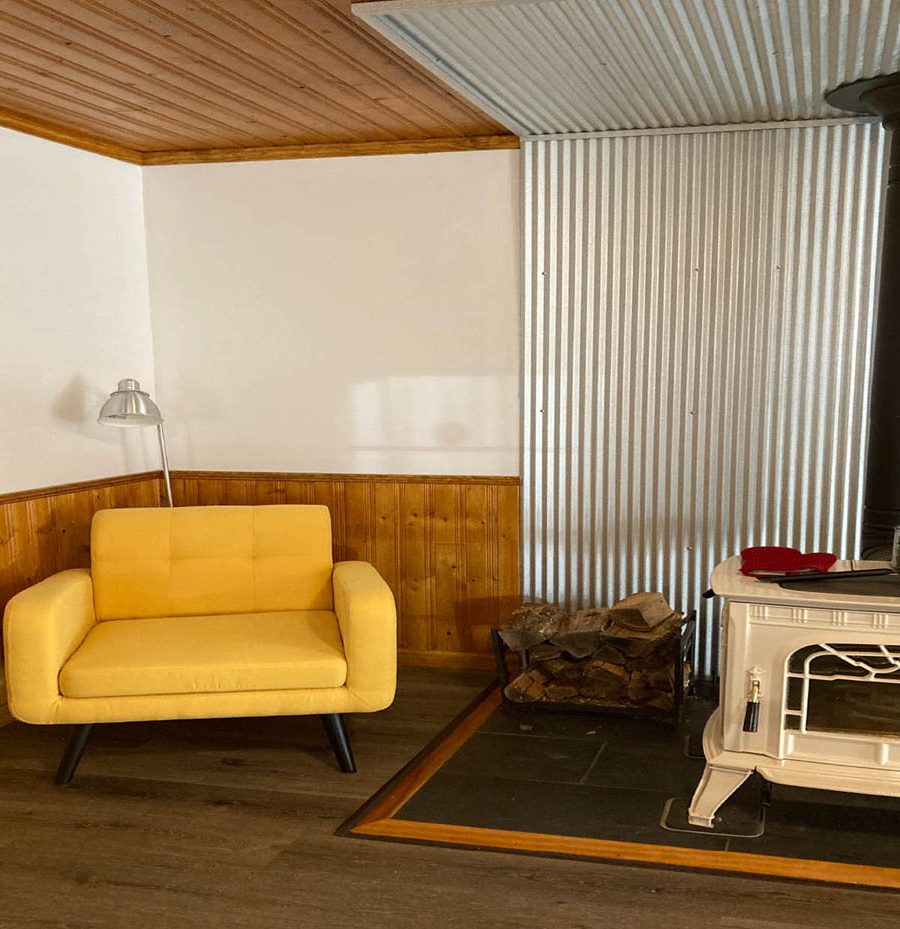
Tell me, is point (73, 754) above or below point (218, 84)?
below

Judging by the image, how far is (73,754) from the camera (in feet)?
10.9

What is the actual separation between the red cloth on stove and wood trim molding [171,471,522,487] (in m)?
1.40

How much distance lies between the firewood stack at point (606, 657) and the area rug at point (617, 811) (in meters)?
0.15

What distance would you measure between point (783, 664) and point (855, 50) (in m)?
1.65

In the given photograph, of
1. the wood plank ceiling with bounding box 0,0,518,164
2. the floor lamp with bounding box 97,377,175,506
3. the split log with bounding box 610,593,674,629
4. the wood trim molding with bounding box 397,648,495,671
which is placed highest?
the wood plank ceiling with bounding box 0,0,518,164

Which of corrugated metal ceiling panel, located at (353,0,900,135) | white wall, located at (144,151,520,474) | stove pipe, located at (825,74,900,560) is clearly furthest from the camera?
white wall, located at (144,151,520,474)

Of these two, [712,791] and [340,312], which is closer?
[712,791]

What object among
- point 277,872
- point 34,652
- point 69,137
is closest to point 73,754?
point 34,652

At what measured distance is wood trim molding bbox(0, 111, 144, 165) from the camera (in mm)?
3857

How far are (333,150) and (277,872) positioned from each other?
2.83 metres

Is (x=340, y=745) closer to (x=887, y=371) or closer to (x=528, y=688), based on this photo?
(x=528, y=688)

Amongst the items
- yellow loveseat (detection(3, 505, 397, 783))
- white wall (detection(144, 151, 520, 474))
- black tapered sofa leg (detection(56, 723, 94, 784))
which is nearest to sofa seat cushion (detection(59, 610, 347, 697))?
yellow loveseat (detection(3, 505, 397, 783))

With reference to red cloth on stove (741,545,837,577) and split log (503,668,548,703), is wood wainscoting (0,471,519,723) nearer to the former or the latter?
split log (503,668,548,703)

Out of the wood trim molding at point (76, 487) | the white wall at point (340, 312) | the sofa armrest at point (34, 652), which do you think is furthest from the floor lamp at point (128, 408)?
the sofa armrest at point (34, 652)
